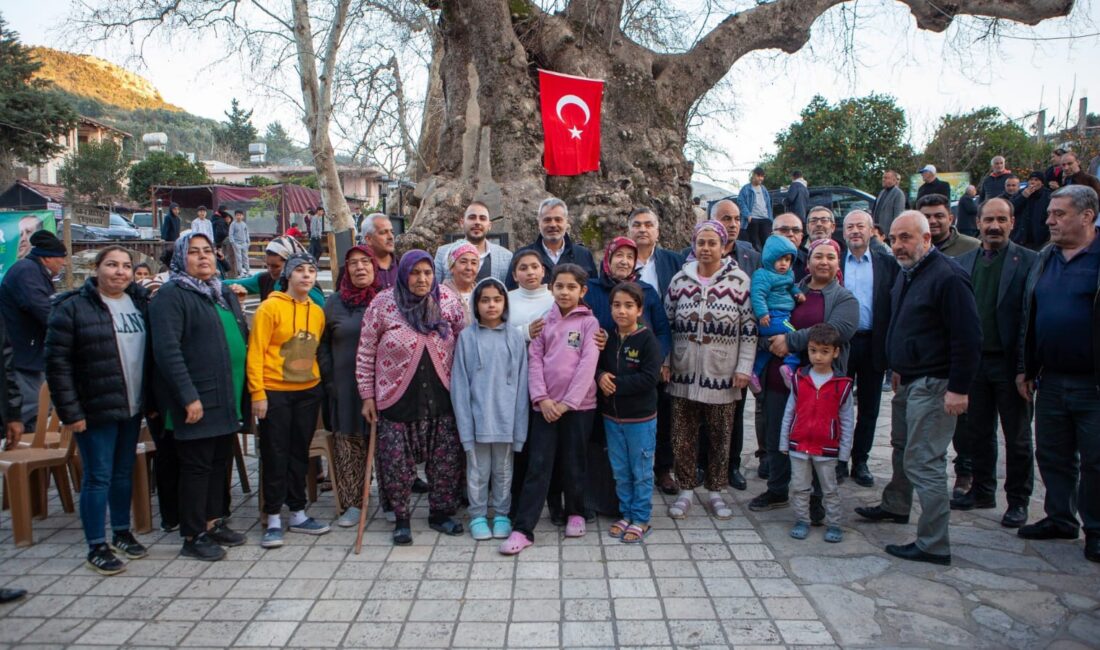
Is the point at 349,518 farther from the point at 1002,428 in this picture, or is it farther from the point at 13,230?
the point at 13,230

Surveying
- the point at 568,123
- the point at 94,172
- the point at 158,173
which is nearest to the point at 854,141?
the point at 568,123

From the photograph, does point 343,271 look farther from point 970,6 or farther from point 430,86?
point 430,86

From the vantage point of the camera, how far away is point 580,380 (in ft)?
14.2

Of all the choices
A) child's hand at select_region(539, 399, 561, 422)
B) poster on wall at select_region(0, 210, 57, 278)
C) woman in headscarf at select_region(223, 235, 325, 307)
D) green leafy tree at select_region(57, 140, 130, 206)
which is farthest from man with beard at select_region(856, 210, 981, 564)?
green leafy tree at select_region(57, 140, 130, 206)

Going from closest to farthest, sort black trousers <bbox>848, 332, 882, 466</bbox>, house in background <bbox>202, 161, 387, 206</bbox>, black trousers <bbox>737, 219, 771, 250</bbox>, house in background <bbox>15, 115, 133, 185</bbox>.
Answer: black trousers <bbox>848, 332, 882, 466</bbox>
black trousers <bbox>737, 219, 771, 250</bbox>
house in background <bbox>15, 115, 133, 185</bbox>
house in background <bbox>202, 161, 387, 206</bbox>

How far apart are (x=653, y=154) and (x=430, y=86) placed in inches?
431

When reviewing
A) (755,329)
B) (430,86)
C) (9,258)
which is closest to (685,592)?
(755,329)

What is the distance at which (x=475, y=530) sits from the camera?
4.41m

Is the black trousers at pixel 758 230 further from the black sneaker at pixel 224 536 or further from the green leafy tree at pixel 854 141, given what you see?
the green leafy tree at pixel 854 141

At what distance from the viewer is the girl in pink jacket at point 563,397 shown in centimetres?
434

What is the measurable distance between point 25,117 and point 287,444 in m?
29.5

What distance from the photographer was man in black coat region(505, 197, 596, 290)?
5.17 m

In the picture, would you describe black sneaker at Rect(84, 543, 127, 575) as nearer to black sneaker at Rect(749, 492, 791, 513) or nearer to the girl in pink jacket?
the girl in pink jacket

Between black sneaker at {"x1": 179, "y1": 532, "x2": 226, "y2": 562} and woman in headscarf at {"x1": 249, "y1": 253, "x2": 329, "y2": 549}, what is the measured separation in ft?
0.89
